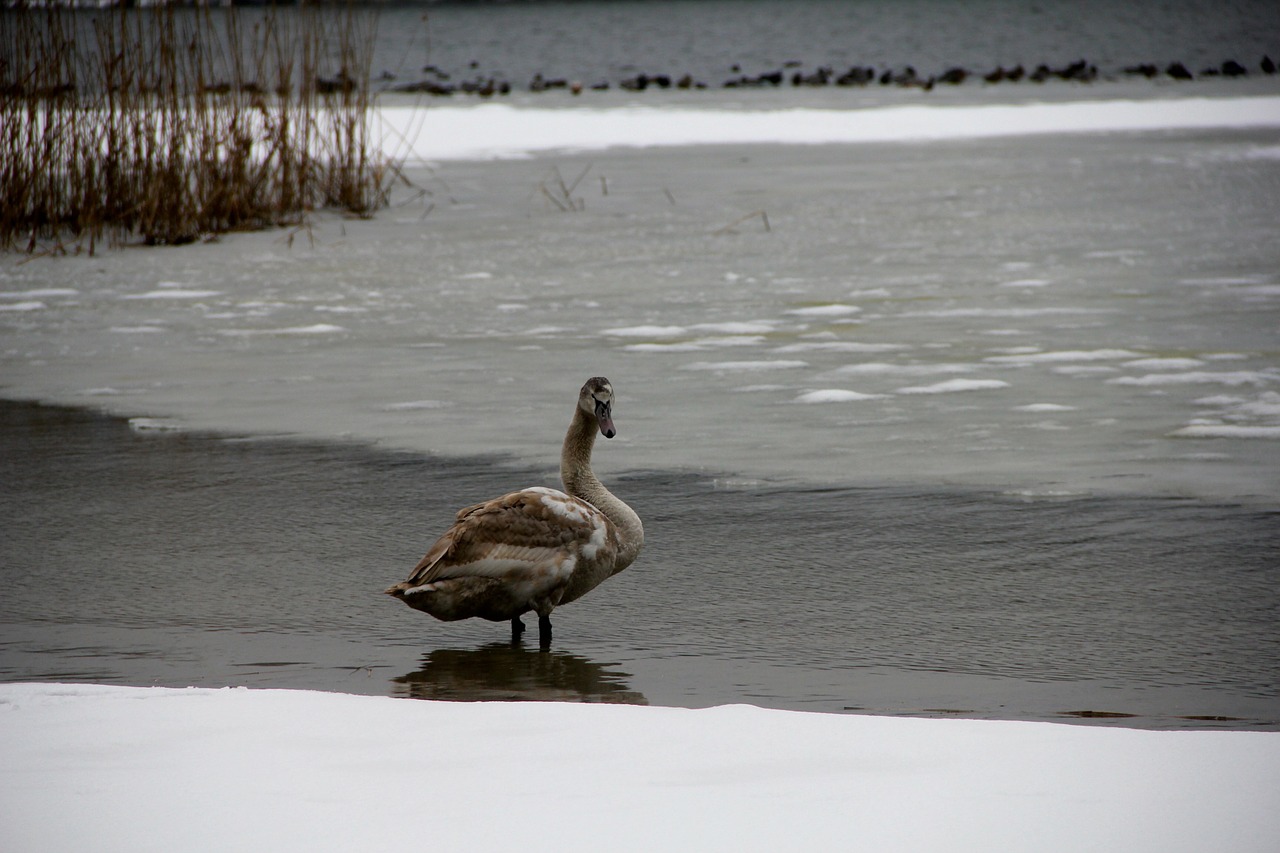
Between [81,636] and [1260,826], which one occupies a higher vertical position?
[1260,826]

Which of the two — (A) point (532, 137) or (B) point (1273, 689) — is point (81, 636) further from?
(A) point (532, 137)

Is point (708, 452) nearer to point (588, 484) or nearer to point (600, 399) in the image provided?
point (588, 484)

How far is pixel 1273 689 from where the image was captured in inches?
148

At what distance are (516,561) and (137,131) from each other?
8.85 m

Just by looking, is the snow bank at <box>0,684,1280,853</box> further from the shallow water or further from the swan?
the shallow water

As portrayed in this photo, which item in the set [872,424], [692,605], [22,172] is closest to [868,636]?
[692,605]

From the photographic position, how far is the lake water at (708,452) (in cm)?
408

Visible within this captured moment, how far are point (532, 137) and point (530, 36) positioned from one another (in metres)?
56.1

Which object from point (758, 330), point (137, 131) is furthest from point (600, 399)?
point (137, 131)

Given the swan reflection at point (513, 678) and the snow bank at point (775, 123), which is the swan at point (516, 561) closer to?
the swan reflection at point (513, 678)

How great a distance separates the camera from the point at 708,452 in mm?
6328

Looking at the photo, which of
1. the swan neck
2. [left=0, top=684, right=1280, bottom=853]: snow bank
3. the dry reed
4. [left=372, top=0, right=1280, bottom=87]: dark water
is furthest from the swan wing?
[left=372, top=0, right=1280, bottom=87]: dark water

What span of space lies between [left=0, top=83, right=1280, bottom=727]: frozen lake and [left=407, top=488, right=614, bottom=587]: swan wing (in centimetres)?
23

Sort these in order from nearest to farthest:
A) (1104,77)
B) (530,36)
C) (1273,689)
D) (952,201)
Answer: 1. (1273,689)
2. (952,201)
3. (1104,77)
4. (530,36)
